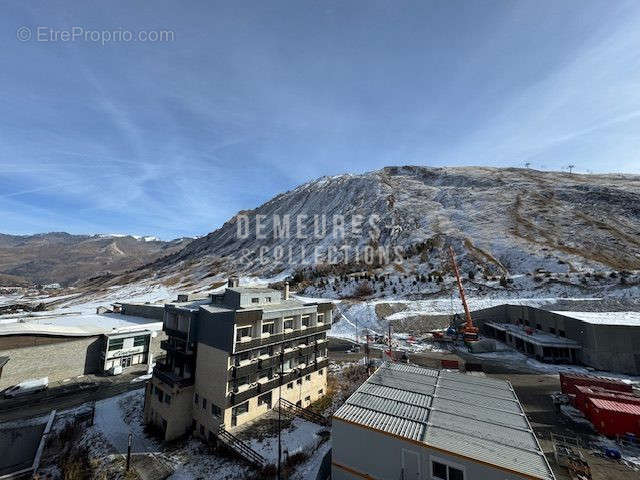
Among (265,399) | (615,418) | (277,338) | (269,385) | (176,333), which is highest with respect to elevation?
(176,333)

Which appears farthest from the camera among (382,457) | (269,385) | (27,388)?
(27,388)

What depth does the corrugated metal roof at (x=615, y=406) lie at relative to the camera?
27175 millimetres

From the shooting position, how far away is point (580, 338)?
159 ft

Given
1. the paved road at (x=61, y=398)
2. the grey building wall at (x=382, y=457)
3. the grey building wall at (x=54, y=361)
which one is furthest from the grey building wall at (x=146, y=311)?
the grey building wall at (x=382, y=457)

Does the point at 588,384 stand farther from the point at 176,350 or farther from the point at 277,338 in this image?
the point at 176,350

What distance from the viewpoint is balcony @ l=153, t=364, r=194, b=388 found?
31.1 m

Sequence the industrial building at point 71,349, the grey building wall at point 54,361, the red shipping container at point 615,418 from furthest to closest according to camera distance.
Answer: the industrial building at point 71,349 → the grey building wall at point 54,361 → the red shipping container at point 615,418

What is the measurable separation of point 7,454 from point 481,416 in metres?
42.1

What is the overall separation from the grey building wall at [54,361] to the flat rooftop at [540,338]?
70.6 meters

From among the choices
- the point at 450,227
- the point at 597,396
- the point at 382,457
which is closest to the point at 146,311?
the point at 382,457

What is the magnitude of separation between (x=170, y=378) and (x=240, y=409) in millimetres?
8366

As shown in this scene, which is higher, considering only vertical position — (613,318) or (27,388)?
(613,318)

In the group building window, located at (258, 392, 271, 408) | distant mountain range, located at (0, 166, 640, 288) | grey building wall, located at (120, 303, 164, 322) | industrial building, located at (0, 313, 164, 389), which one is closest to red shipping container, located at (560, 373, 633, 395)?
building window, located at (258, 392, 271, 408)

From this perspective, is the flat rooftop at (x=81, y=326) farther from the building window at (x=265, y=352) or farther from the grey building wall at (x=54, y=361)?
the building window at (x=265, y=352)
